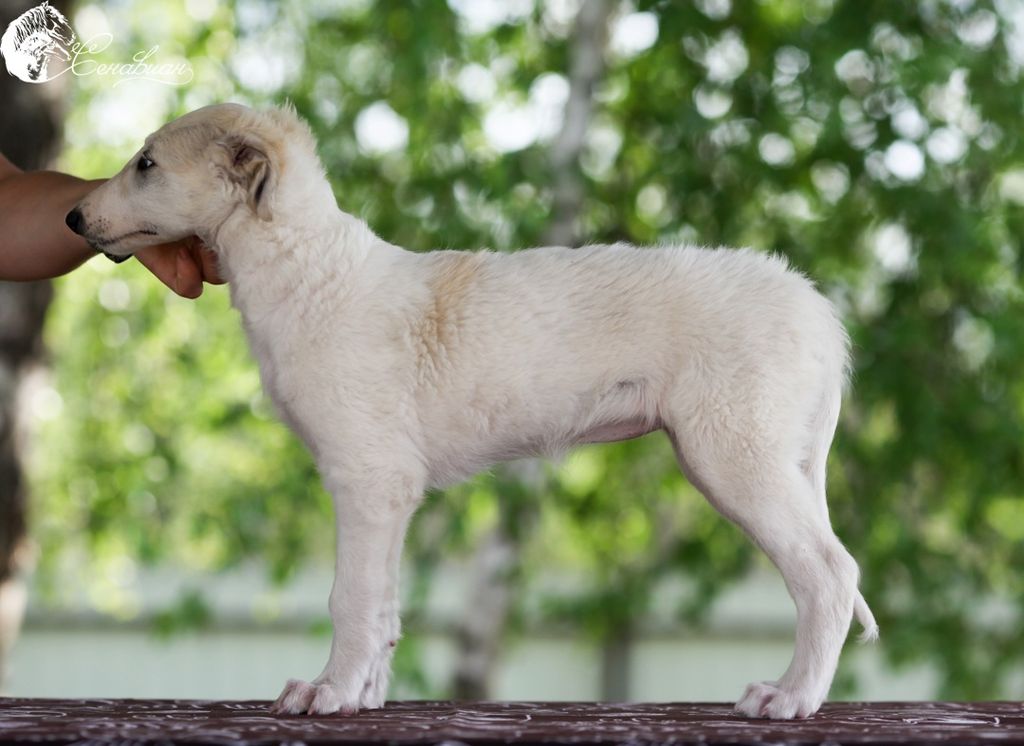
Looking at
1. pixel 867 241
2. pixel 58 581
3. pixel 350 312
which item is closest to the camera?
pixel 350 312

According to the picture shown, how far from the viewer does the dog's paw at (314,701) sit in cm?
253

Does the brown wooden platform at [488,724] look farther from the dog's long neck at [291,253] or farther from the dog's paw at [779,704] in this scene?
the dog's long neck at [291,253]

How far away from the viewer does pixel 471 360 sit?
2727 millimetres

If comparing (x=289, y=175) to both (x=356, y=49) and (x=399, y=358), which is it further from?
(x=356, y=49)

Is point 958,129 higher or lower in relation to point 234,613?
higher

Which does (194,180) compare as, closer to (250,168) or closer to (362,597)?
A: (250,168)

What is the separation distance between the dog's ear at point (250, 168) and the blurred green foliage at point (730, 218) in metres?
3.11

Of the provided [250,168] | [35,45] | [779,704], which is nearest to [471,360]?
[250,168]

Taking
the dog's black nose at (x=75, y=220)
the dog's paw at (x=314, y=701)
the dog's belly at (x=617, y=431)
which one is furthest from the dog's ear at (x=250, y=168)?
the dog's paw at (x=314, y=701)

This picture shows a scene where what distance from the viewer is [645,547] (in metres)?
7.88

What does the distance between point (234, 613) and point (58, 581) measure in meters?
2.86

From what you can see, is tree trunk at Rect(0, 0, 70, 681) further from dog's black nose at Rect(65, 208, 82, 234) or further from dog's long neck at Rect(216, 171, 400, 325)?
dog's long neck at Rect(216, 171, 400, 325)

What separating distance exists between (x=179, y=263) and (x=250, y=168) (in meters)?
0.56

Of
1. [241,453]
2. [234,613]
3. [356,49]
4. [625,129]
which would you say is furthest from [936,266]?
[234,613]
